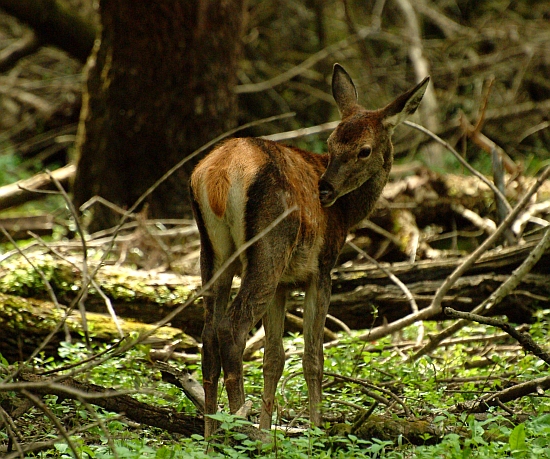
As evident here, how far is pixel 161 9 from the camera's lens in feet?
31.8

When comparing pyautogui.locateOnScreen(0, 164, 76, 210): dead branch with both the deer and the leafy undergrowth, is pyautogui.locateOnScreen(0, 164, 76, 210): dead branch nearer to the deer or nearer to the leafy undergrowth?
the leafy undergrowth

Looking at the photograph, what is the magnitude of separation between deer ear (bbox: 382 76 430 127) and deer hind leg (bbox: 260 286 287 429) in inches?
60.2

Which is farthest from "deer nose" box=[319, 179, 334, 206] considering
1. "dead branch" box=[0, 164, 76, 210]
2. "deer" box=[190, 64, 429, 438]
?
"dead branch" box=[0, 164, 76, 210]

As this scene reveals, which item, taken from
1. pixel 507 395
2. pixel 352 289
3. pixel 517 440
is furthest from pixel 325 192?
pixel 517 440

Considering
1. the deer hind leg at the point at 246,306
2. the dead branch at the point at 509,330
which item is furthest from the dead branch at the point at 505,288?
the deer hind leg at the point at 246,306

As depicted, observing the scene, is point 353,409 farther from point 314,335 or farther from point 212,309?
point 212,309

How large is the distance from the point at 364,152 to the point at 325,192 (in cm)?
48

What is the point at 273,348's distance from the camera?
17.9 ft

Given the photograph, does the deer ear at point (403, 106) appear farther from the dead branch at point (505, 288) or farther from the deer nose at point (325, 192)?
the dead branch at point (505, 288)

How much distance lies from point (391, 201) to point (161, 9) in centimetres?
370

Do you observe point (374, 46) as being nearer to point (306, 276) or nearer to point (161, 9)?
point (161, 9)

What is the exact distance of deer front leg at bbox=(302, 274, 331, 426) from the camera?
5.36 meters

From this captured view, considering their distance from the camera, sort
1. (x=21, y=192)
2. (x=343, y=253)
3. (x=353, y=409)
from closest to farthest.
→ (x=353, y=409) → (x=343, y=253) → (x=21, y=192)

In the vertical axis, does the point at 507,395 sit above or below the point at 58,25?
below
